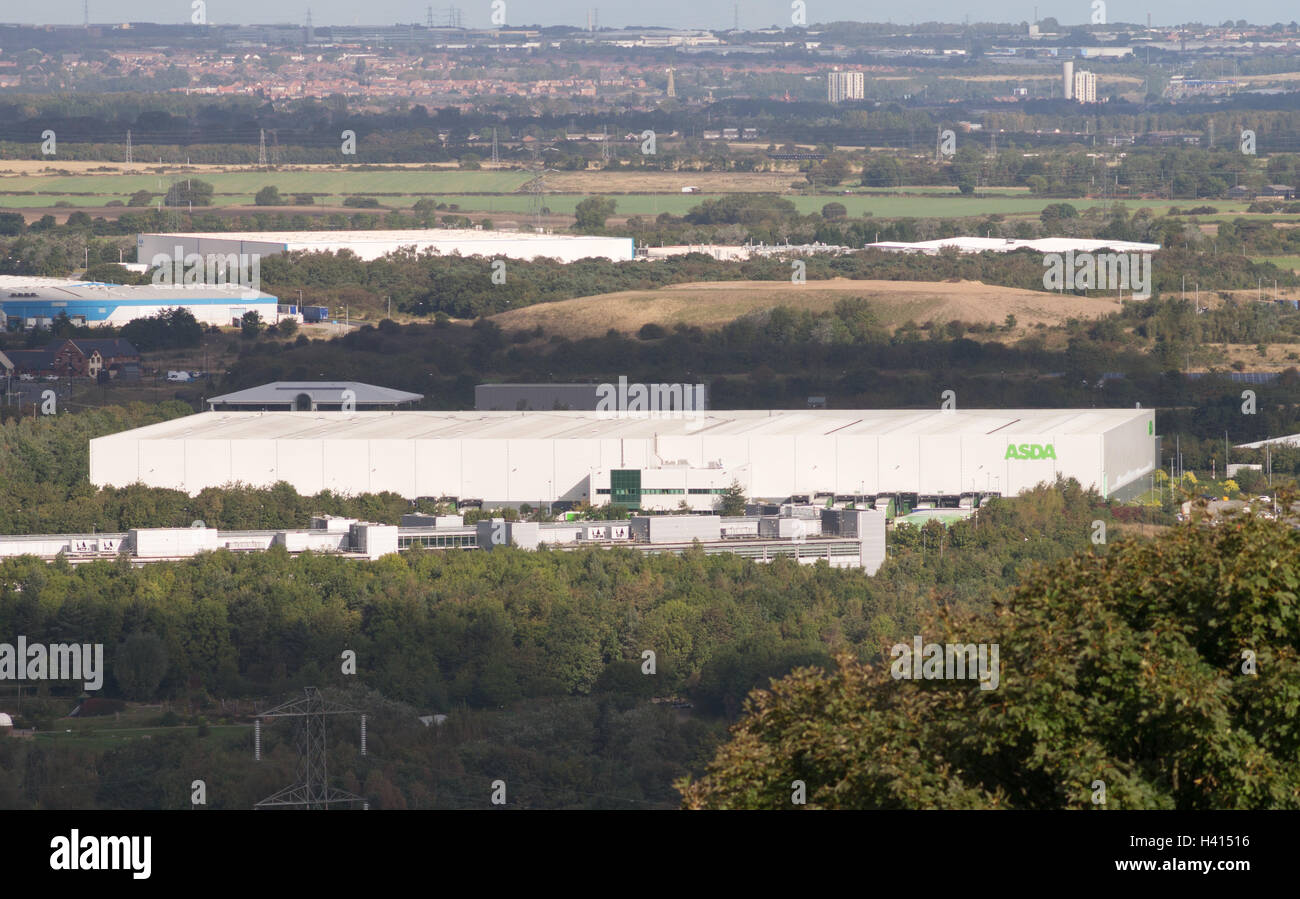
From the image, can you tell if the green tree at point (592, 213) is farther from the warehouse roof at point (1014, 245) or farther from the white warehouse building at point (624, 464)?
the white warehouse building at point (624, 464)

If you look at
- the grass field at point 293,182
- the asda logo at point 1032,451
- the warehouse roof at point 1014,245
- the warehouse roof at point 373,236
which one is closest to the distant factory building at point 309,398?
the asda logo at point 1032,451

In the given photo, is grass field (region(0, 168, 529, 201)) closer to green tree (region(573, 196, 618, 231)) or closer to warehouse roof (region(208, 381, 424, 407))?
green tree (region(573, 196, 618, 231))

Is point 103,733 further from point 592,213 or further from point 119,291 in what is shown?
point 592,213

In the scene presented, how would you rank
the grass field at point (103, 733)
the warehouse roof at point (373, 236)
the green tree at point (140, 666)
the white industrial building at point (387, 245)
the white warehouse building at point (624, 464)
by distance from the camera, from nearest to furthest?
the grass field at point (103, 733)
the green tree at point (140, 666)
the white warehouse building at point (624, 464)
the white industrial building at point (387, 245)
the warehouse roof at point (373, 236)

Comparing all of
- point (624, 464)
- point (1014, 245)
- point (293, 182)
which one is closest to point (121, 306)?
point (624, 464)

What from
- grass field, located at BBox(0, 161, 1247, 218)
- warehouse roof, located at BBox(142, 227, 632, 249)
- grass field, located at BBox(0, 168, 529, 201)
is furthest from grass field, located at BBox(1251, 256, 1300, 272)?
grass field, located at BBox(0, 168, 529, 201)
